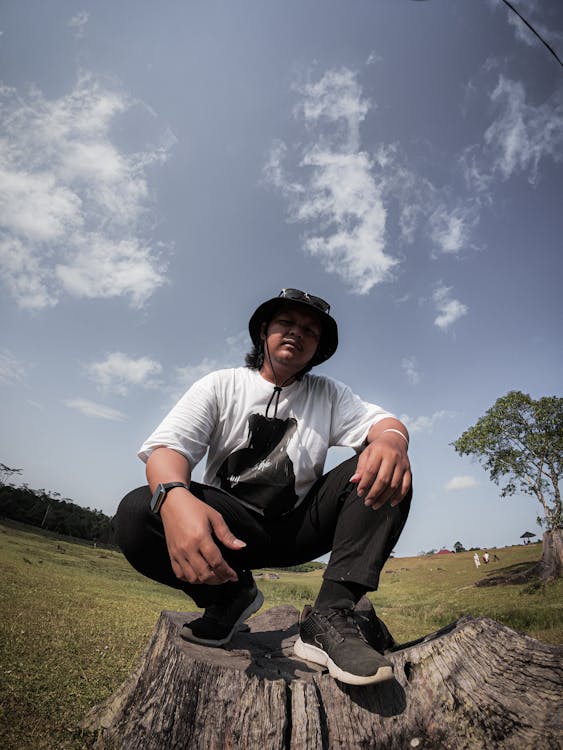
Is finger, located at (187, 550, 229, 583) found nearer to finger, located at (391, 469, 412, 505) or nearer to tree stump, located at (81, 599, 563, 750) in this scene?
tree stump, located at (81, 599, 563, 750)

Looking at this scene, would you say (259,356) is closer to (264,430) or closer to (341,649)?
(264,430)

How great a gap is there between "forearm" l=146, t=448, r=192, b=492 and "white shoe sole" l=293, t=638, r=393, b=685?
1011 millimetres

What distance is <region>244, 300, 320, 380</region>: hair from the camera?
2.70 metres

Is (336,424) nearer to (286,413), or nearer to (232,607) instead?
(286,413)

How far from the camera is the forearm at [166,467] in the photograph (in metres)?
1.60

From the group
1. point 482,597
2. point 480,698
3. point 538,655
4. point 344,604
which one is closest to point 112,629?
point 344,604

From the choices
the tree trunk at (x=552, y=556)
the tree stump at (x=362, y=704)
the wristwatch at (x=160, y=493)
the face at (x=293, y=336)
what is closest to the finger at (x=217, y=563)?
the wristwatch at (x=160, y=493)

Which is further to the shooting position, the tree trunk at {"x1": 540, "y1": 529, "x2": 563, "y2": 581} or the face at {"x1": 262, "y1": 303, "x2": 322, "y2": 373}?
the tree trunk at {"x1": 540, "y1": 529, "x2": 563, "y2": 581}

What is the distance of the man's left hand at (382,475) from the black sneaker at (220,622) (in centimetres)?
96

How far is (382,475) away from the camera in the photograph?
1.62 meters

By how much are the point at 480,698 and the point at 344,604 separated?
0.60 meters

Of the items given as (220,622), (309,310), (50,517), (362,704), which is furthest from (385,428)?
(50,517)

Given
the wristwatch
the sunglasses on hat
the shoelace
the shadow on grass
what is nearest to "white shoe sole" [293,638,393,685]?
the shoelace

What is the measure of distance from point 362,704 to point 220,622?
812 mm
